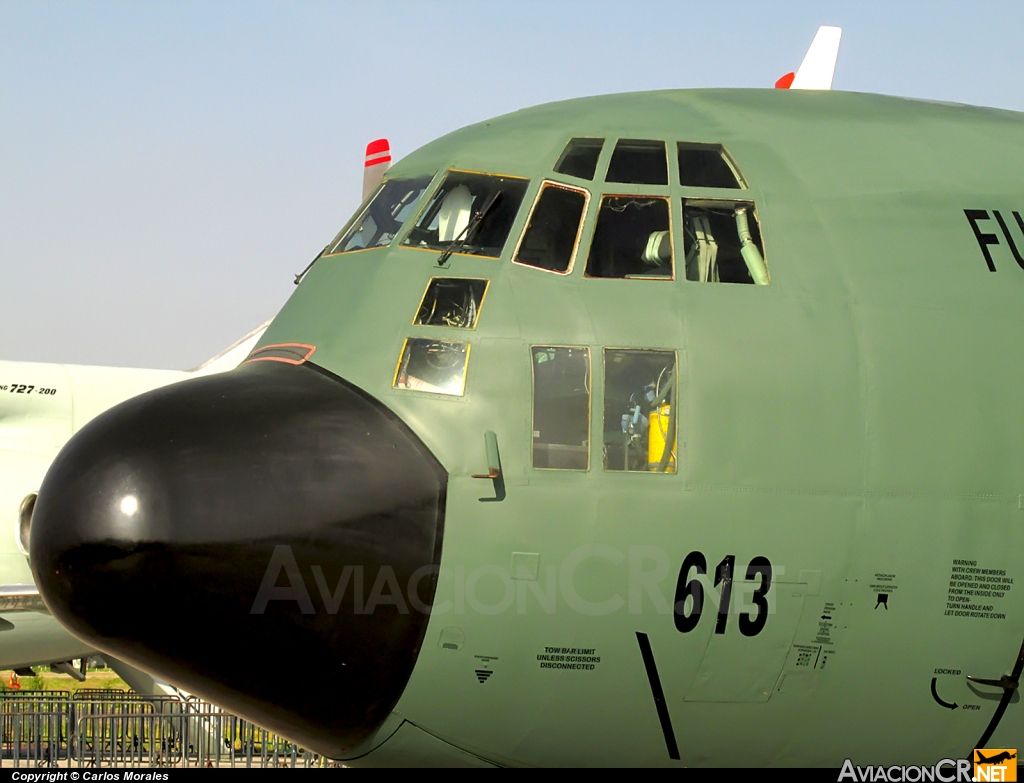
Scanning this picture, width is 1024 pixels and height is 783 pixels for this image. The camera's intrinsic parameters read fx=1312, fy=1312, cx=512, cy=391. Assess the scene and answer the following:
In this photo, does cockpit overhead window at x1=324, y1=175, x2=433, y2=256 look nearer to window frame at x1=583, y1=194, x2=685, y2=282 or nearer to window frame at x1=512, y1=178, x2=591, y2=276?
window frame at x1=512, y1=178, x2=591, y2=276

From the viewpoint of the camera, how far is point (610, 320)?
651cm

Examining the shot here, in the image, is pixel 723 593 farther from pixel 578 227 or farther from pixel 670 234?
pixel 578 227

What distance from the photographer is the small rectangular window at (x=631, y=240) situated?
6.71 m

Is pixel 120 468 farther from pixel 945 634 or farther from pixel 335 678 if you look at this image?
pixel 945 634

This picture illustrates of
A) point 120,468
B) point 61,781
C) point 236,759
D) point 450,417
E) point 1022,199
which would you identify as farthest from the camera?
point 236,759

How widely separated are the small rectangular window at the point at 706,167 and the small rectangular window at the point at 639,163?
10 cm

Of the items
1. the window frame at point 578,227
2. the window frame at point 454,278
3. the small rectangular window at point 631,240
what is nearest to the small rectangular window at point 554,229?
the window frame at point 578,227

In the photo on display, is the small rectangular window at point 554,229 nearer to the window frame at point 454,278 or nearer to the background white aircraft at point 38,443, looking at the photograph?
the window frame at point 454,278

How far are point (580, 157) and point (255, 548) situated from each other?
9.08ft

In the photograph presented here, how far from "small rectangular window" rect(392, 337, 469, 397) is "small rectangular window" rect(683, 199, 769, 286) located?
126cm

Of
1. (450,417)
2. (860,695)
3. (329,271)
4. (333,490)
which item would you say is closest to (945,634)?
(860,695)

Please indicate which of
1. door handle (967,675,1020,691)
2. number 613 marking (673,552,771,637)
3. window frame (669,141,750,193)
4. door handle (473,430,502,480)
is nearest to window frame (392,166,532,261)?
window frame (669,141,750,193)

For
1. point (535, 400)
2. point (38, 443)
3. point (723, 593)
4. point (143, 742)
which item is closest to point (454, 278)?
point (535, 400)

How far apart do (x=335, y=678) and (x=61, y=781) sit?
737 cm
